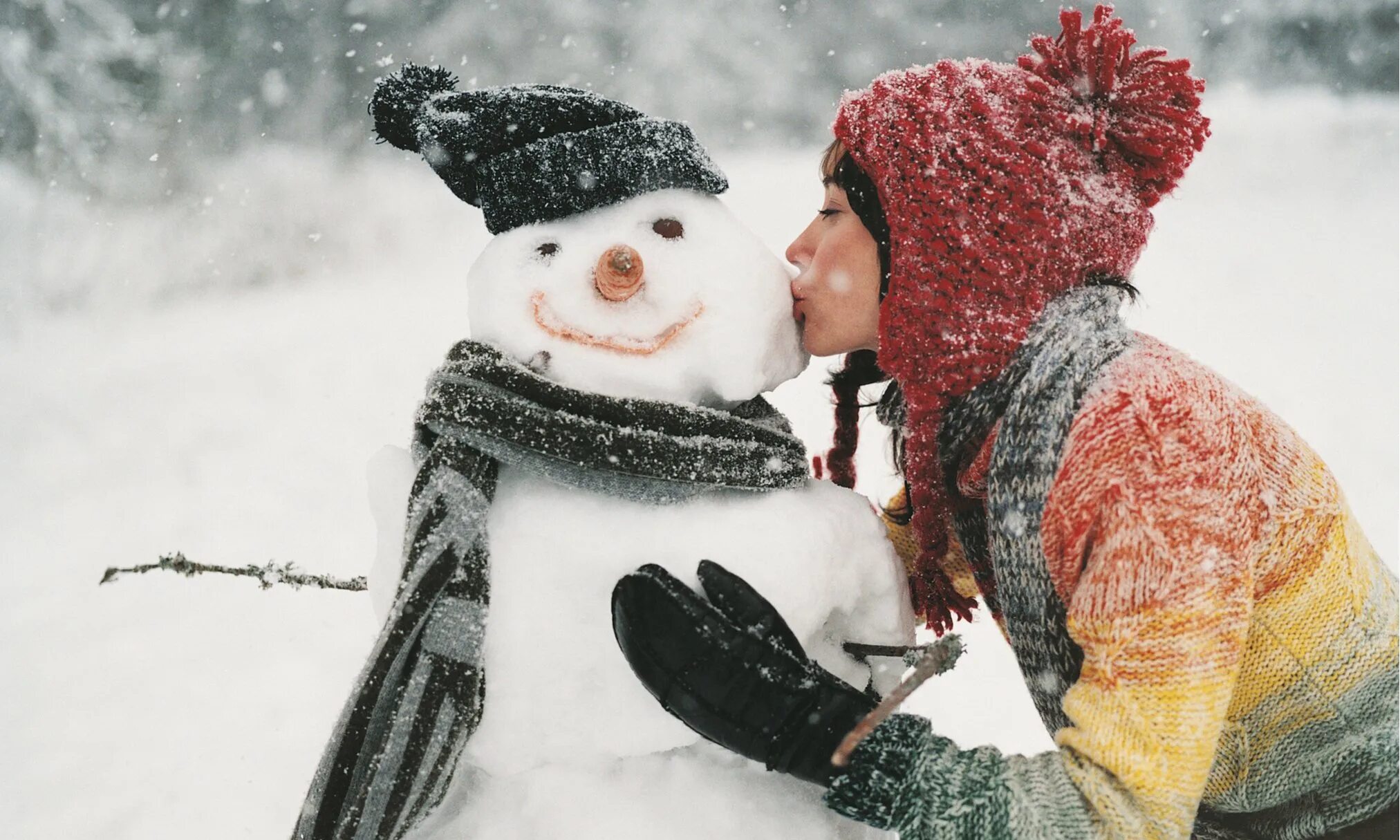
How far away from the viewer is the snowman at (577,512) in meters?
0.75

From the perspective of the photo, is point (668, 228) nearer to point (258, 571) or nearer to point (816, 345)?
point (816, 345)

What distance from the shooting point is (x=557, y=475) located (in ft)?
2.50

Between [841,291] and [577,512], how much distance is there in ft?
1.14

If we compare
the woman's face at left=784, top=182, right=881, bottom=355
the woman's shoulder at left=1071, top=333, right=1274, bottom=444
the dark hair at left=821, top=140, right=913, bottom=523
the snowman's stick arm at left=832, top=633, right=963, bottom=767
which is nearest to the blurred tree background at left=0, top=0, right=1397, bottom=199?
the dark hair at left=821, top=140, right=913, bottom=523

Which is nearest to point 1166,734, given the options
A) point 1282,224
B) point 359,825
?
point 359,825

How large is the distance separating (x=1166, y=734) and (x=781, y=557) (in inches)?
12.2

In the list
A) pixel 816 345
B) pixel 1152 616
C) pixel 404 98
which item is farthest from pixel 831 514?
pixel 404 98

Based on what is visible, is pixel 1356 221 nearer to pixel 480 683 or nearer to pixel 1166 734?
pixel 1166 734

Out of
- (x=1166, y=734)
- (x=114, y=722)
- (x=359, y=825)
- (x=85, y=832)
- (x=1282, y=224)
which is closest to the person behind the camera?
(x=1166, y=734)

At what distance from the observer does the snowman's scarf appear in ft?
2.42

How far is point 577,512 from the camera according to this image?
77cm

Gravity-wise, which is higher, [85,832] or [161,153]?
[161,153]

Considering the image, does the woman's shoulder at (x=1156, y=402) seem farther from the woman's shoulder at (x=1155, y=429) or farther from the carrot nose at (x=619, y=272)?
the carrot nose at (x=619, y=272)

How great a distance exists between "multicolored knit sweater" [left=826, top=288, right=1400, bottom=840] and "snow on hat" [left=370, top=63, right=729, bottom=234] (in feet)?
1.19
